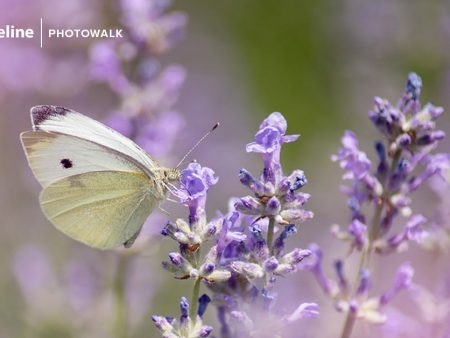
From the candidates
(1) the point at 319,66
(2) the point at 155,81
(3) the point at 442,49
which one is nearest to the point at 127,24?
(2) the point at 155,81

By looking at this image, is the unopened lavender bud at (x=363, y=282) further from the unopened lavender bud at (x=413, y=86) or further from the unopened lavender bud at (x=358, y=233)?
the unopened lavender bud at (x=413, y=86)

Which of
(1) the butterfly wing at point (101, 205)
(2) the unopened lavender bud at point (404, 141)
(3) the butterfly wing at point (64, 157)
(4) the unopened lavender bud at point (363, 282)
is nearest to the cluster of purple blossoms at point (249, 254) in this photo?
(4) the unopened lavender bud at point (363, 282)

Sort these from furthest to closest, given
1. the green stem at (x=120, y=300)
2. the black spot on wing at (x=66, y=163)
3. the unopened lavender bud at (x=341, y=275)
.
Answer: the green stem at (x=120, y=300) < the black spot on wing at (x=66, y=163) < the unopened lavender bud at (x=341, y=275)

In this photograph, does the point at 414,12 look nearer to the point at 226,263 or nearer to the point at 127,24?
the point at 127,24

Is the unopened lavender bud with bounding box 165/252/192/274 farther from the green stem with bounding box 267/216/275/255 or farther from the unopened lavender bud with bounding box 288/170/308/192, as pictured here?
the unopened lavender bud with bounding box 288/170/308/192

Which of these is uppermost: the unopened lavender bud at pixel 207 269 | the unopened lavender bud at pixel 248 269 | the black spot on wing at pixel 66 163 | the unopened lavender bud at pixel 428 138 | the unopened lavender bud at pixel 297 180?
the black spot on wing at pixel 66 163

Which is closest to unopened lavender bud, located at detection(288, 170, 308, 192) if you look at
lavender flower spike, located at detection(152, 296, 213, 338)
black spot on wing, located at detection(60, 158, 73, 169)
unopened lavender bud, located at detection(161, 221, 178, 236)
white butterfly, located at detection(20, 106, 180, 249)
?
unopened lavender bud, located at detection(161, 221, 178, 236)
